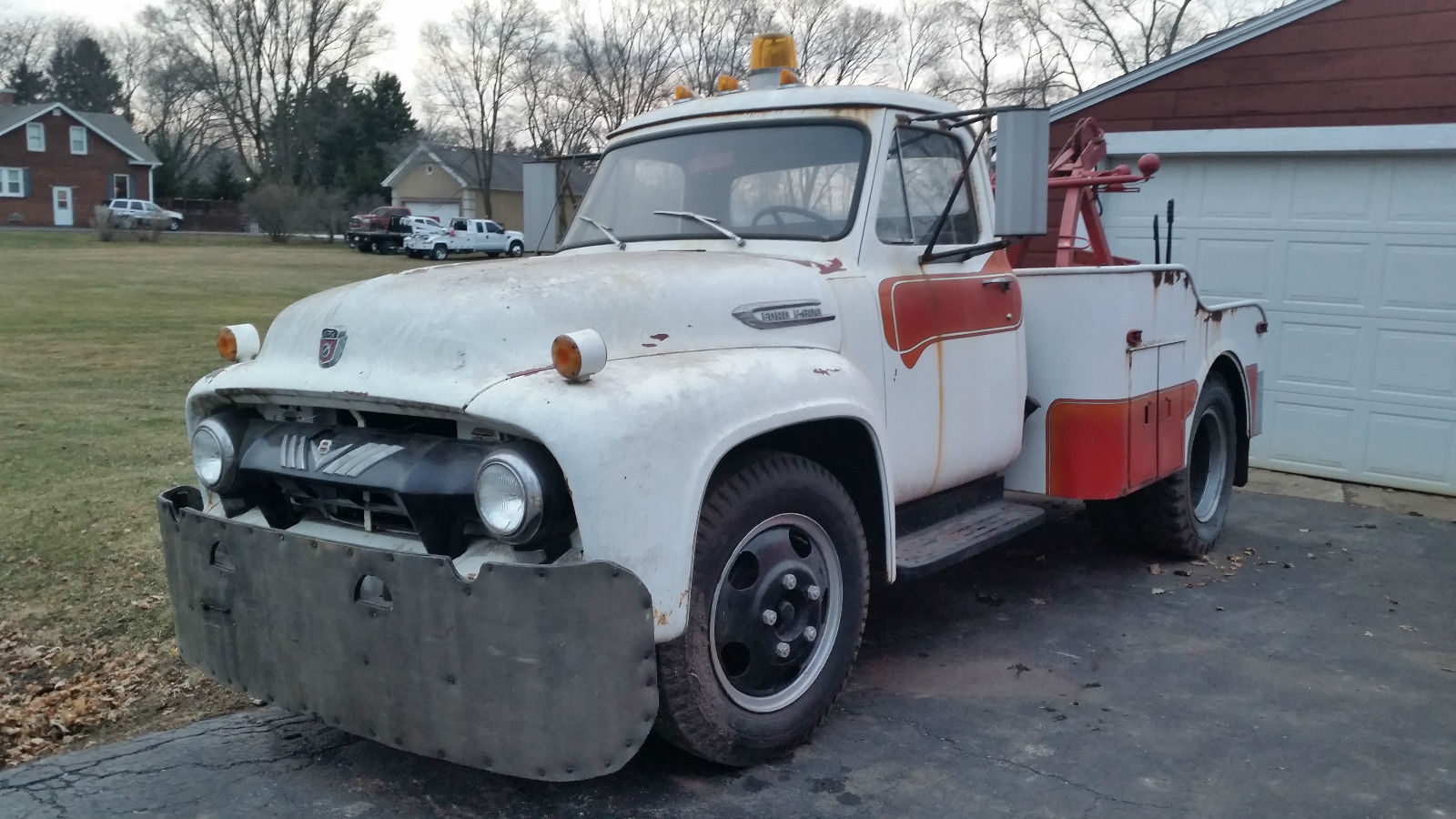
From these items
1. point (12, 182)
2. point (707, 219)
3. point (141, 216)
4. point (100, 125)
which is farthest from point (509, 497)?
point (100, 125)

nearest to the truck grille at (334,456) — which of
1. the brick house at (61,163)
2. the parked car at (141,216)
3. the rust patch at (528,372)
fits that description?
the rust patch at (528,372)

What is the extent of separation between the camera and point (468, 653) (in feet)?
Answer: 9.71

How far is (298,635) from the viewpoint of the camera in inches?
128

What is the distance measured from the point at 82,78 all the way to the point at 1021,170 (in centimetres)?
8071

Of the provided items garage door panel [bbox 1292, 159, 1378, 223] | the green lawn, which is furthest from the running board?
garage door panel [bbox 1292, 159, 1378, 223]

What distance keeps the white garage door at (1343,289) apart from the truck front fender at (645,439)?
675cm

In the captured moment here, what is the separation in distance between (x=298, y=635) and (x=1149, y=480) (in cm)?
388

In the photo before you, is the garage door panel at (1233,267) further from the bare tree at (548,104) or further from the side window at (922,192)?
the bare tree at (548,104)

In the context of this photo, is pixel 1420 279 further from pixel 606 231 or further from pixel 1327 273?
pixel 606 231

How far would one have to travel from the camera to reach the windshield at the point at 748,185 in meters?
4.40

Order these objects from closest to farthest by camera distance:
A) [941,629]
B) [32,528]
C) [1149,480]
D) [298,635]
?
[298,635], [941,629], [1149,480], [32,528]

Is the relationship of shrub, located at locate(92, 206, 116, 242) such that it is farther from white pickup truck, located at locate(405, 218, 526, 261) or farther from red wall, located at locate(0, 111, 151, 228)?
red wall, located at locate(0, 111, 151, 228)

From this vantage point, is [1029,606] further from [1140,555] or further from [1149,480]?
[1140,555]

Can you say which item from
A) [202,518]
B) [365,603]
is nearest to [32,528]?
[202,518]
